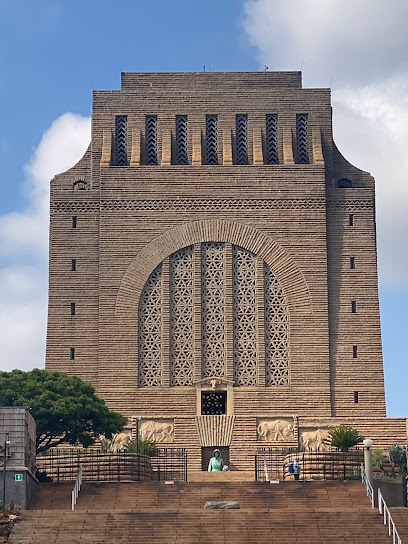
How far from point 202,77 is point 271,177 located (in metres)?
6.25

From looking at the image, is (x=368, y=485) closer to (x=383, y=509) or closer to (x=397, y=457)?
(x=383, y=509)

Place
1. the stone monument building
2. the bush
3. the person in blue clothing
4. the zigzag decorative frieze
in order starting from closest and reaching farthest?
the bush → the person in blue clothing → the stone monument building → the zigzag decorative frieze

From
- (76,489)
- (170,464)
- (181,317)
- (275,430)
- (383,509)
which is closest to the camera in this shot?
(383,509)

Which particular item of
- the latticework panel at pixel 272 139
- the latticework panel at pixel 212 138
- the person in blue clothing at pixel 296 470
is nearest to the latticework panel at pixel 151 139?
the latticework panel at pixel 212 138

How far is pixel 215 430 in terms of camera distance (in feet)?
204

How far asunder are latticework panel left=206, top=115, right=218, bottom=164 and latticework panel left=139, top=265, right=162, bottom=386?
583 centimetres

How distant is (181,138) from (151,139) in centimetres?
138

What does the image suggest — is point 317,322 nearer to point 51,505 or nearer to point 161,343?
point 161,343

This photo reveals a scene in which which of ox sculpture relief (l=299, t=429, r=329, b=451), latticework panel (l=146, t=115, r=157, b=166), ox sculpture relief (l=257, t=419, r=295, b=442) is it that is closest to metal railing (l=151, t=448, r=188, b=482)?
ox sculpture relief (l=257, t=419, r=295, b=442)

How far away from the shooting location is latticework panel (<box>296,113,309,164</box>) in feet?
219

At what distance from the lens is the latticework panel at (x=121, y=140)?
66.9 meters

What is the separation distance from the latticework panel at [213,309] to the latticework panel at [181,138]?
457 cm

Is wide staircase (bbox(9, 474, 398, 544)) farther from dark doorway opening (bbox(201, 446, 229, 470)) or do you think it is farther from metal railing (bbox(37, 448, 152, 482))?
dark doorway opening (bbox(201, 446, 229, 470))

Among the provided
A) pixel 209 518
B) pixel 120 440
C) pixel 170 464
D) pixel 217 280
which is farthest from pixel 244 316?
pixel 209 518
